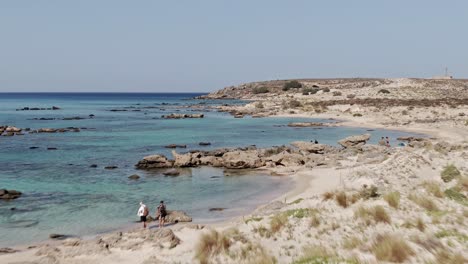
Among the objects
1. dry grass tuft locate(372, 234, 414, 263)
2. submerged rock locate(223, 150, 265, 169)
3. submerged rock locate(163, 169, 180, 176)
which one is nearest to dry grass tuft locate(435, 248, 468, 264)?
dry grass tuft locate(372, 234, 414, 263)

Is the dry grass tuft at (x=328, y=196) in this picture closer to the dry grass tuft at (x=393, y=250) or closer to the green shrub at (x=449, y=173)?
the green shrub at (x=449, y=173)

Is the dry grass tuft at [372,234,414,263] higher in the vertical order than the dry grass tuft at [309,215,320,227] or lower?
higher

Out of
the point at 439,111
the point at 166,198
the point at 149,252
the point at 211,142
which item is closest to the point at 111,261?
the point at 149,252

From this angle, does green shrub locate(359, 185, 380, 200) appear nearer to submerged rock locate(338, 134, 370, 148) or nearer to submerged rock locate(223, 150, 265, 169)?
submerged rock locate(223, 150, 265, 169)

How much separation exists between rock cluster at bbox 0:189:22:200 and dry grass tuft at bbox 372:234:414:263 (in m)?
20.4

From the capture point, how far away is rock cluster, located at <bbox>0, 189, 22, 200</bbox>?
23906 mm

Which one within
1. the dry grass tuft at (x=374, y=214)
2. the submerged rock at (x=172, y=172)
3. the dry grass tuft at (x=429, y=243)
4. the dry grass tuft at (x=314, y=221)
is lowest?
the submerged rock at (x=172, y=172)

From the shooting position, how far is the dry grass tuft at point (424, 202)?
1417cm

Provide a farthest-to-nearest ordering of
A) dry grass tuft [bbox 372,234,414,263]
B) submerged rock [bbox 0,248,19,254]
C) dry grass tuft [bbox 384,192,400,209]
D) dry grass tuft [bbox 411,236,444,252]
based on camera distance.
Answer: submerged rock [bbox 0,248,19,254], dry grass tuft [bbox 384,192,400,209], dry grass tuft [bbox 411,236,444,252], dry grass tuft [bbox 372,234,414,263]

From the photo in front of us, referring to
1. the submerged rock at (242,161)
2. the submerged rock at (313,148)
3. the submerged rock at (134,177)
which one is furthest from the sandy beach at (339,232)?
the submerged rock at (313,148)

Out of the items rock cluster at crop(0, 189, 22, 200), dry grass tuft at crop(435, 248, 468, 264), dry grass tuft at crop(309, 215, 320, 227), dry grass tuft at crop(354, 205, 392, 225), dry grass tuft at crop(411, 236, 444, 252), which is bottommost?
rock cluster at crop(0, 189, 22, 200)

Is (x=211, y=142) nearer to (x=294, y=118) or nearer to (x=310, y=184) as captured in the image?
(x=310, y=184)

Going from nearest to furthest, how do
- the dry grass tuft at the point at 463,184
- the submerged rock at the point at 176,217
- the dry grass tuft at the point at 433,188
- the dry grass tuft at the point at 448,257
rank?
the dry grass tuft at the point at 448,257 → the dry grass tuft at the point at 433,188 → the dry grass tuft at the point at 463,184 → the submerged rock at the point at 176,217

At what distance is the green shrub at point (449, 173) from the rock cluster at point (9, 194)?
21.4 metres
